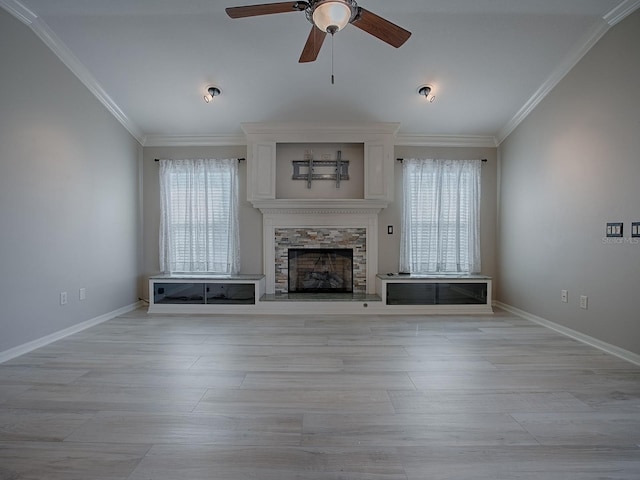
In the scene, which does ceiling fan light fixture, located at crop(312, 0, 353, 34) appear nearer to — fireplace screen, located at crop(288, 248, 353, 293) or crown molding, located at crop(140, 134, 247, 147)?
crown molding, located at crop(140, 134, 247, 147)

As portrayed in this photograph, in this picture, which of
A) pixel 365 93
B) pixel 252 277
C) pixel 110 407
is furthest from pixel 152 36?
pixel 110 407

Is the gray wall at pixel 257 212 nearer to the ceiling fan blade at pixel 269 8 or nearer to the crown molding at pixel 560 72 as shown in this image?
the crown molding at pixel 560 72

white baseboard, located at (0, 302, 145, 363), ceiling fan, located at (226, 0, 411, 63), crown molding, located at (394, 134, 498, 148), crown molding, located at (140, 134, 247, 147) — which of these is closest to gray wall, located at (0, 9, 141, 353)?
white baseboard, located at (0, 302, 145, 363)

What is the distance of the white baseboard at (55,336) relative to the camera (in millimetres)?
2737

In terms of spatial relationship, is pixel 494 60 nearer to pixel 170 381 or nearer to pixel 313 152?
pixel 313 152

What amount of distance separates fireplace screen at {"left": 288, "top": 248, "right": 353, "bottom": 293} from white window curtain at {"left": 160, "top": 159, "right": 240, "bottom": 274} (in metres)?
0.90

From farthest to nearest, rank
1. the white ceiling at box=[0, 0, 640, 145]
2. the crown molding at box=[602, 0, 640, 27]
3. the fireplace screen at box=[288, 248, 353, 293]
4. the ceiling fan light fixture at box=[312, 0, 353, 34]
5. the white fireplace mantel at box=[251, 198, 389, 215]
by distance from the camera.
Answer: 1. the fireplace screen at box=[288, 248, 353, 293]
2. the white fireplace mantel at box=[251, 198, 389, 215]
3. the white ceiling at box=[0, 0, 640, 145]
4. the crown molding at box=[602, 0, 640, 27]
5. the ceiling fan light fixture at box=[312, 0, 353, 34]

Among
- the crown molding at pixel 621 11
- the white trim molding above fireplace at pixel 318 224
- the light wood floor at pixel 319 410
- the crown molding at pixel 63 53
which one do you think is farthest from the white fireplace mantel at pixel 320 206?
the crown molding at pixel 621 11

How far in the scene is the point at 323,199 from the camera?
4613 mm

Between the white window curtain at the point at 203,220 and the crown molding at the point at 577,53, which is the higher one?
the crown molding at the point at 577,53

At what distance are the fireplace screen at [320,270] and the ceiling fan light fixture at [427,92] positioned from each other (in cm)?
234

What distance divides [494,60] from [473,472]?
3.75m

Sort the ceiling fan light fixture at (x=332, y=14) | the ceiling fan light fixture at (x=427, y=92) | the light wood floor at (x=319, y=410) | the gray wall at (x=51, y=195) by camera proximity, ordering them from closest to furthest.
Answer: the light wood floor at (x=319, y=410) < the ceiling fan light fixture at (x=332, y=14) < the gray wall at (x=51, y=195) < the ceiling fan light fixture at (x=427, y=92)

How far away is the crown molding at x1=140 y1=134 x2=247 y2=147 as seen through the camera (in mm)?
4812
